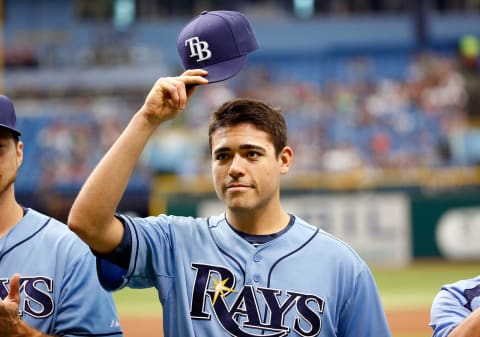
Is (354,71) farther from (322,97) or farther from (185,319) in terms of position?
(185,319)

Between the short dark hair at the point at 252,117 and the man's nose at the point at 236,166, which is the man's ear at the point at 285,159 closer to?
the short dark hair at the point at 252,117

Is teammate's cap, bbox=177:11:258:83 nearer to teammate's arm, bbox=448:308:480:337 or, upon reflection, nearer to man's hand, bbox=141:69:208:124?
man's hand, bbox=141:69:208:124

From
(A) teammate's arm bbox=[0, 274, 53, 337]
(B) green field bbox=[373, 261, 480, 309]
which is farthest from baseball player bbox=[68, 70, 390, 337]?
(B) green field bbox=[373, 261, 480, 309]

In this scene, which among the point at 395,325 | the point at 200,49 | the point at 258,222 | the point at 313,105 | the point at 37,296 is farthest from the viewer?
the point at 313,105

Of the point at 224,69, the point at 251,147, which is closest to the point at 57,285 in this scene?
the point at 251,147

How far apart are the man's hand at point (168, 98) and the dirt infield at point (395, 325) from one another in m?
6.66

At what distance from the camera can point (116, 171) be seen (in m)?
2.87

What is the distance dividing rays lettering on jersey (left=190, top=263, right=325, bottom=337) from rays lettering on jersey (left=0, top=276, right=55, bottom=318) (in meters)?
0.62

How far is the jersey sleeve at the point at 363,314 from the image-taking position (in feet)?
10.2

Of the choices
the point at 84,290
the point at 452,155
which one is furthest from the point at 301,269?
the point at 452,155

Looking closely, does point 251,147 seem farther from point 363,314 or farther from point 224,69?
point 363,314

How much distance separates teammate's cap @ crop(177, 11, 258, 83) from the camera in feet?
9.95

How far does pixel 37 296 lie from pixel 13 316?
0.32 m

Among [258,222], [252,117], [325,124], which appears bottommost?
[325,124]
